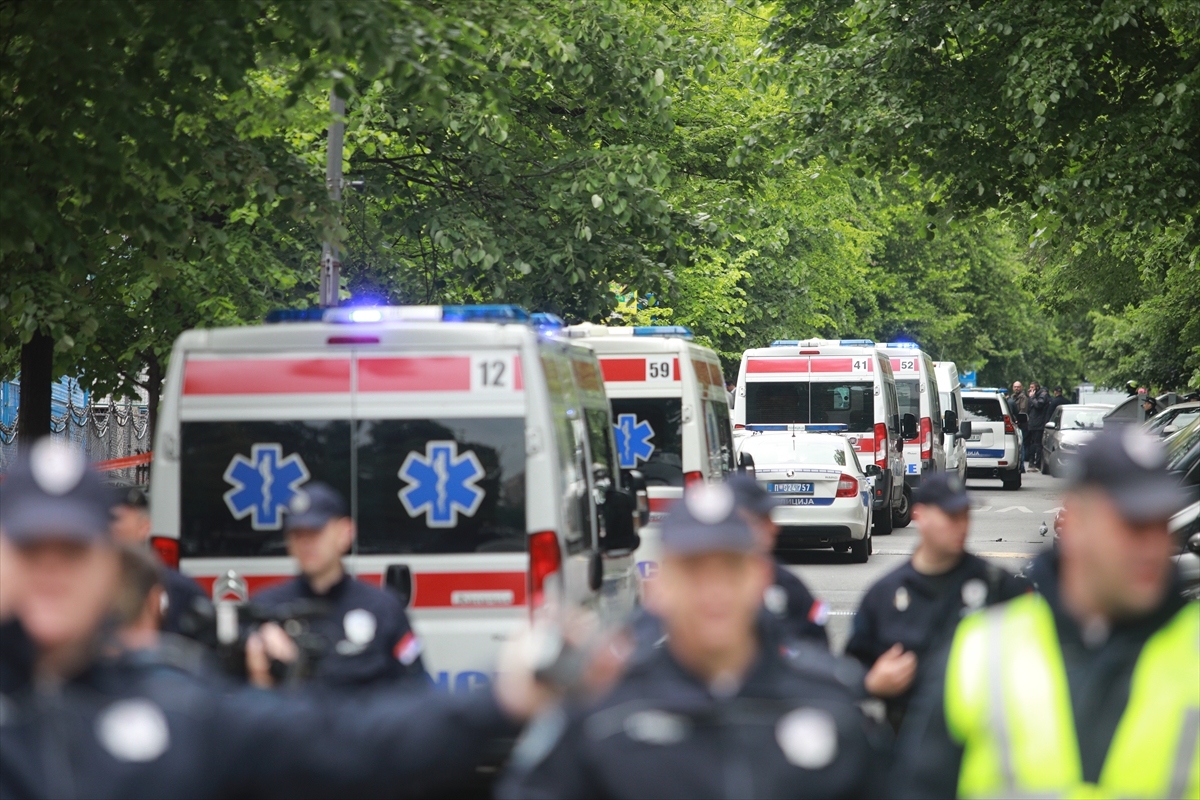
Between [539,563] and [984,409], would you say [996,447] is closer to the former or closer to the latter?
[984,409]

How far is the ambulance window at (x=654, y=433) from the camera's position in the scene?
43.9ft

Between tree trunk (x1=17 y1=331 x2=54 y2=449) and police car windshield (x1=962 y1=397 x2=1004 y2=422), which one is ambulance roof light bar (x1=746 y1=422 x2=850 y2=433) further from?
police car windshield (x1=962 y1=397 x2=1004 y2=422)

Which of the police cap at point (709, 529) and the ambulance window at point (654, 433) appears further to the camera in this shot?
the ambulance window at point (654, 433)

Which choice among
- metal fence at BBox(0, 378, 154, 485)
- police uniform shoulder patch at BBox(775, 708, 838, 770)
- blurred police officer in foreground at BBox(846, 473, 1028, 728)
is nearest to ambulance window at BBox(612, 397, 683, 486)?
blurred police officer in foreground at BBox(846, 473, 1028, 728)

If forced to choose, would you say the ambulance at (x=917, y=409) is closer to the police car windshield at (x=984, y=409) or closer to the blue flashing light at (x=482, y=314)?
the police car windshield at (x=984, y=409)

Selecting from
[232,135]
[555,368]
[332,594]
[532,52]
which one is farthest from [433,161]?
[332,594]

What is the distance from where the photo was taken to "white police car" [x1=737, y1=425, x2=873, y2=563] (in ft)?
61.6

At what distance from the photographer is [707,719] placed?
2.75 metres

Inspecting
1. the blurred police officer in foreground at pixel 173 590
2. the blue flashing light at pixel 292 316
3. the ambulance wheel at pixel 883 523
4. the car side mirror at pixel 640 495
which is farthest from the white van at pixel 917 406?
the blurred police officer in foreground at pixel 173 590

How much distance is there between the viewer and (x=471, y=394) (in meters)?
7.41

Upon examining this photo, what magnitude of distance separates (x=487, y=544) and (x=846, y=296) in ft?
113

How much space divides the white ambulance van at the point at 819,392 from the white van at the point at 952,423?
20.8 feet

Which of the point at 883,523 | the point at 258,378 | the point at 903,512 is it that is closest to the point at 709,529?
the point at 258,378

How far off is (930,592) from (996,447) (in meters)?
29.7
